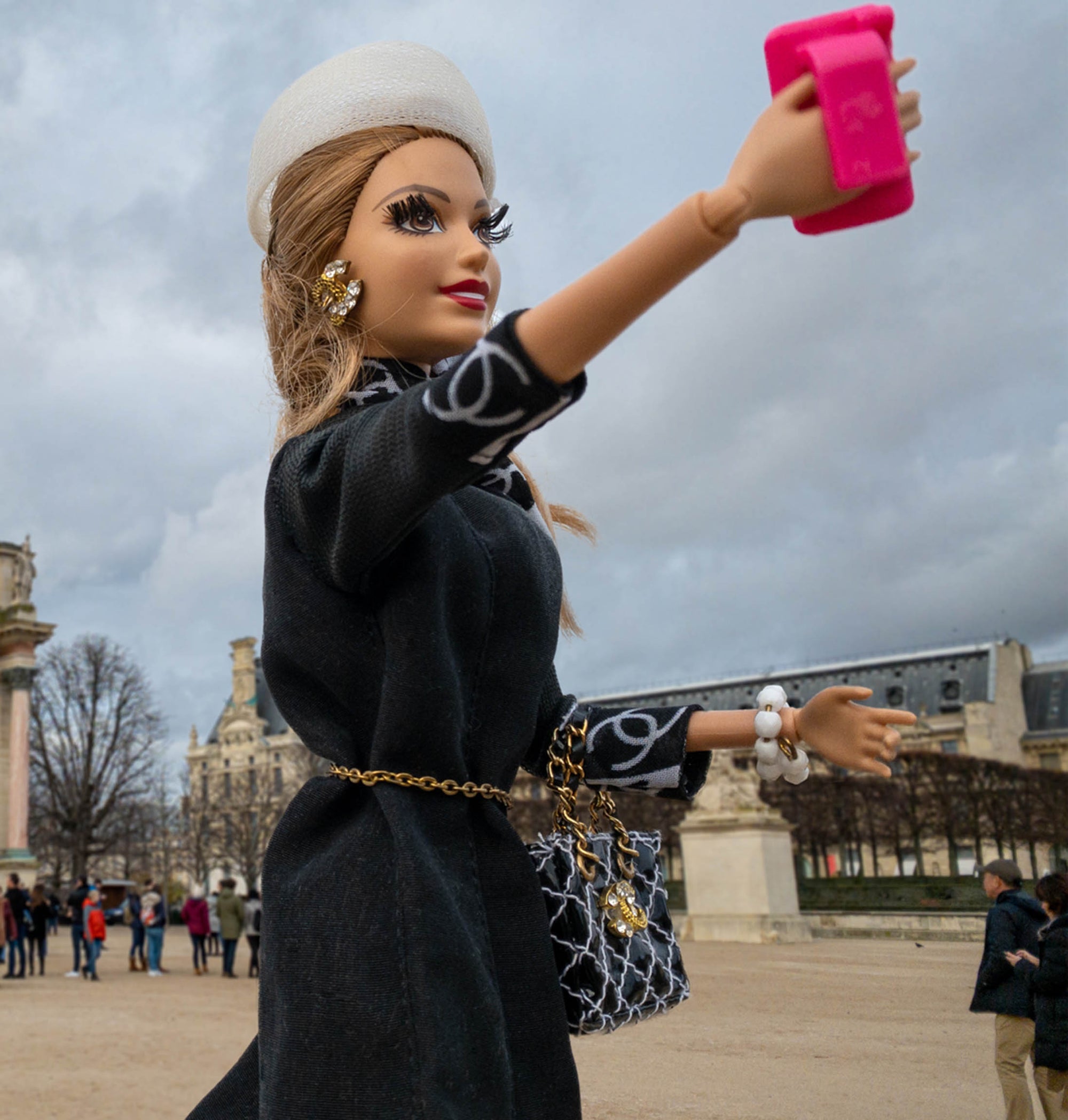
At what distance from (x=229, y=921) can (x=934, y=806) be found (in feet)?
92.0

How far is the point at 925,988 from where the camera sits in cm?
1290

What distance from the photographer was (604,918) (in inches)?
79.2

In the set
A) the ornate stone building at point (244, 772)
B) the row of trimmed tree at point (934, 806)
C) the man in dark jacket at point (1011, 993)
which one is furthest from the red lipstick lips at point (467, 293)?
the row of trimmed tree at point (934, 806)

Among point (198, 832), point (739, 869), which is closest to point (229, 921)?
point (739, 869)

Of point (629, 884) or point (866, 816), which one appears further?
point (866, 816)

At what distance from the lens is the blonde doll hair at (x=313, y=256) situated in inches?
84.1

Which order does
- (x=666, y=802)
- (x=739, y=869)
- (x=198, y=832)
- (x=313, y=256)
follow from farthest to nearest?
1. (x=198, y=832)
2. (x=666, y=802)
3. (x=739, y=869)
4. (x=313, y=256)

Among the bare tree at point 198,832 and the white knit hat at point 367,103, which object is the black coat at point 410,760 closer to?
the white knit hat at point 367,103

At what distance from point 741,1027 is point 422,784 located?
9398 mm

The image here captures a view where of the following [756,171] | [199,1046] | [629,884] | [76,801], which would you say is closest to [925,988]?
[199,1046]

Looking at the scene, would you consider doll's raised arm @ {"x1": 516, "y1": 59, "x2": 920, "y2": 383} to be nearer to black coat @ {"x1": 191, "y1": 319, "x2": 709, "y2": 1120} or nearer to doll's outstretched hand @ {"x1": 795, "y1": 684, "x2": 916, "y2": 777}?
black coat @ {"x1": 191, "y1": 319, "x2": 709, "y2": 1120}

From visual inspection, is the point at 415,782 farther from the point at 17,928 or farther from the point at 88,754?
the point at 88,754

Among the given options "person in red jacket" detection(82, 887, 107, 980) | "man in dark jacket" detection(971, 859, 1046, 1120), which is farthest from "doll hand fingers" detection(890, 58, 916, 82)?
"person in red jacket" detection(82, 887, 107, 980)

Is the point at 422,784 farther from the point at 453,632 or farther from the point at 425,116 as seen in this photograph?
the point at 425,116
